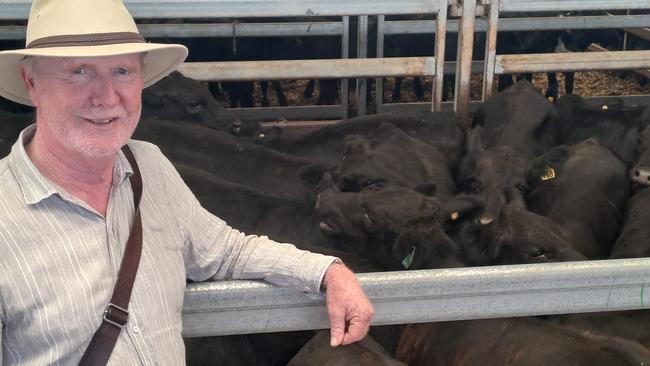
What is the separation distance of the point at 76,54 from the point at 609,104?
5215 millimetres

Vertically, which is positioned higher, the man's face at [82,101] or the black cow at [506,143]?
the man's face at [82,101]

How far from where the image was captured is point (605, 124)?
5918mm

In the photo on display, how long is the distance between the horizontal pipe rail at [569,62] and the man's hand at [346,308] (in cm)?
348

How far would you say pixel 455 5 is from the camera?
17.2 feet

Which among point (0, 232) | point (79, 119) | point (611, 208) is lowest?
point (611, 208)

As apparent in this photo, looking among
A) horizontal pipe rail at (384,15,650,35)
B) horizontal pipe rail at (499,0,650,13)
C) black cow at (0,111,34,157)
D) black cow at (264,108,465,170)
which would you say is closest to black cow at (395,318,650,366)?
black cow at (264,108,465,170)

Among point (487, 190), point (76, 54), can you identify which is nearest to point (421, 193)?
point (487, 190)

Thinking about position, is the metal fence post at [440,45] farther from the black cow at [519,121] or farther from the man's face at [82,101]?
the man's face at [82,101]

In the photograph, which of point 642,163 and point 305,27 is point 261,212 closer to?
point 642,163

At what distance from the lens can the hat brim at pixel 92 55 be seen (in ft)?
6.59

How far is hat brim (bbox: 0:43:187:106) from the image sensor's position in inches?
79.1

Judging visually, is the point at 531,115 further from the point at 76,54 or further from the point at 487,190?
the point at 76,54

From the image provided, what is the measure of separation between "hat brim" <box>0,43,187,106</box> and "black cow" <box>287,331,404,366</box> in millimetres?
1234

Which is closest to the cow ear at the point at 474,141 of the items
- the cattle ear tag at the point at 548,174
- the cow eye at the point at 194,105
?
the cattle ear tag at the point at 548,174
